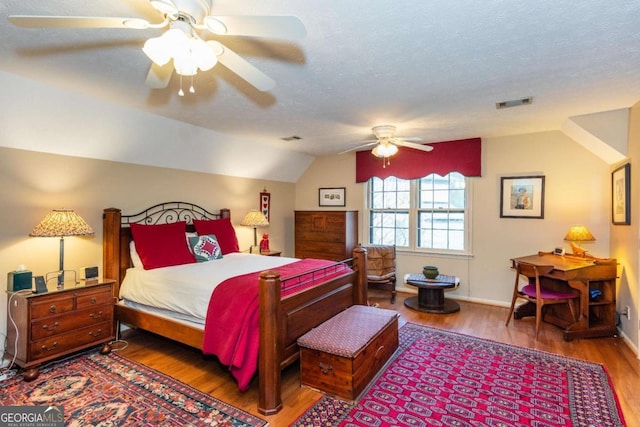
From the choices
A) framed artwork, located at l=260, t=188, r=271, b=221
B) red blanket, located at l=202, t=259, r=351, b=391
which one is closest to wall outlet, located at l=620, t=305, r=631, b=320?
red blanket, located at l=202, t=259, r=351, b=391

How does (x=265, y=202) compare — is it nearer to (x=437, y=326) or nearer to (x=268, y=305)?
(x=437, y=326)

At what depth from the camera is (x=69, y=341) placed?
288 cm

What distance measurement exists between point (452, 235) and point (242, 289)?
3.66 meters

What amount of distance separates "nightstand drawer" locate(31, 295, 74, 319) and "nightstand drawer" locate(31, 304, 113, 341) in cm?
5

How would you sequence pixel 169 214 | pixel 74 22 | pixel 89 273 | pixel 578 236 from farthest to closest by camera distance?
pixel 169 214, pixel 578 236, pixel 89 273, pixel 74 22

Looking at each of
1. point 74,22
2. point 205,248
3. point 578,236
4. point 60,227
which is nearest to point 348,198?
point 205,248

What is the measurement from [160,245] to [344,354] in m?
2.35

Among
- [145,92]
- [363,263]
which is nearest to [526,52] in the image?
[363,263]

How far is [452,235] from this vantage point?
506 centimetres

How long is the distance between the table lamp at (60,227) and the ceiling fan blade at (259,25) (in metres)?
2.36

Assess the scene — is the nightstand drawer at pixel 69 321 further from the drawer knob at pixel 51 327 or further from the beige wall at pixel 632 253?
the beige wall at pixel 632 253

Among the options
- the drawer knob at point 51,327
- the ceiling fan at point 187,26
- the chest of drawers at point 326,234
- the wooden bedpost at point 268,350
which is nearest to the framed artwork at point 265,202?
the chest of drawers at point 326,234

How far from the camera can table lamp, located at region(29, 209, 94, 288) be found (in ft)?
9.09

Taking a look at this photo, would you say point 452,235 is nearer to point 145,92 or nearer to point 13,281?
point 145,92
